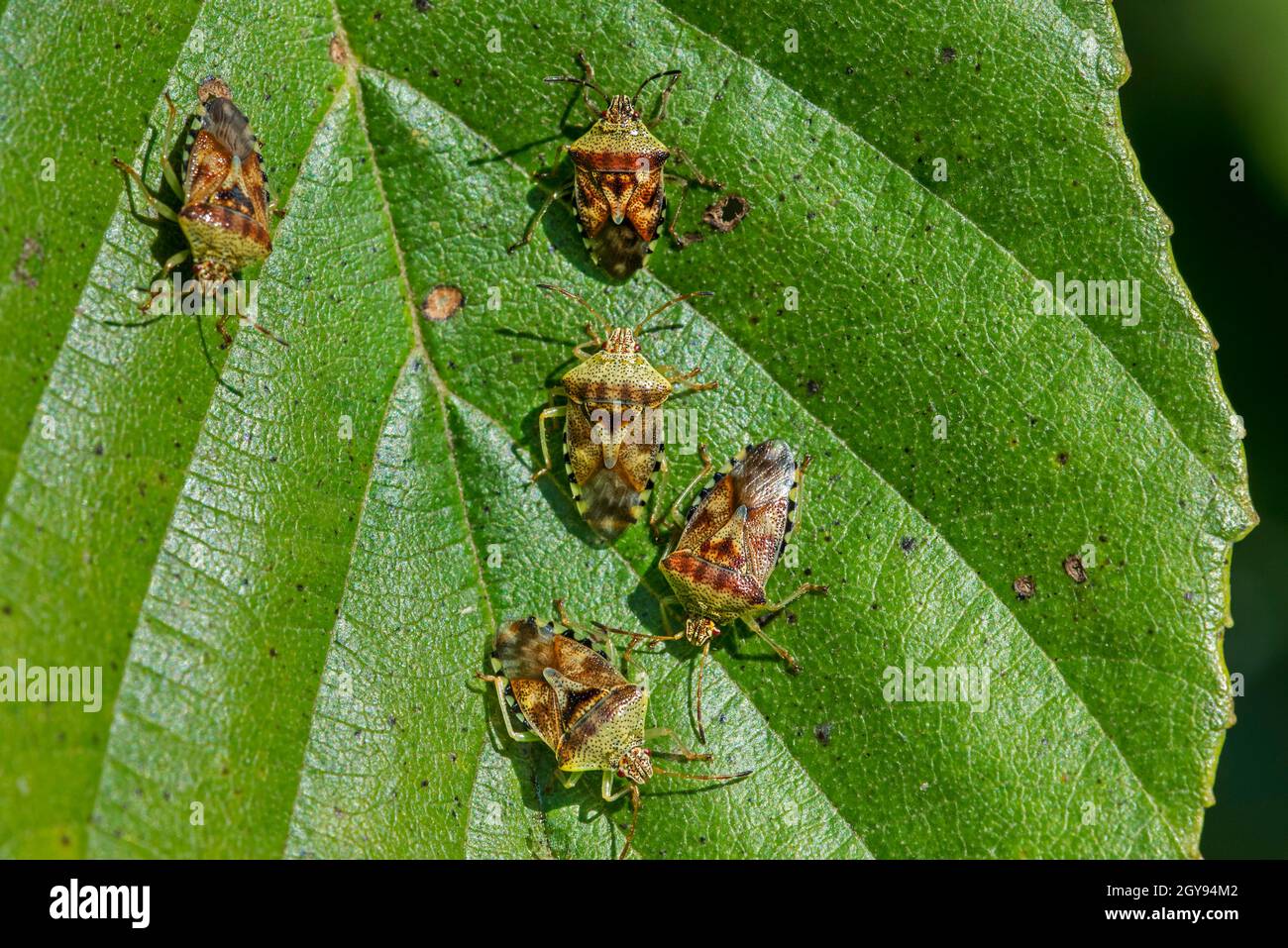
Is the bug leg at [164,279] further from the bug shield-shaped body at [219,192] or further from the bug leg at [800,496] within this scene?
the bug leg at [800,496]

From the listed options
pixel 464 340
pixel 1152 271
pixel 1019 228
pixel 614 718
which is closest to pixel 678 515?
pixel 614 718

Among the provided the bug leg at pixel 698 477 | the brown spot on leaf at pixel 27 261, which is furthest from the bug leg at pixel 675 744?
the brown spot on leaf at pixel 27 261

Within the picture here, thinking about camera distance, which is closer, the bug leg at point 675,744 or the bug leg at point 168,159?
the bug leg at point 168,159

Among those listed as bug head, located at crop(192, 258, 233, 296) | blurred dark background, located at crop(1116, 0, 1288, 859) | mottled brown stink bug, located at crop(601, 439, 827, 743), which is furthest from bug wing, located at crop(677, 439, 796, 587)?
blurred dark background, located at crop(1116, 0, 1288, 859)

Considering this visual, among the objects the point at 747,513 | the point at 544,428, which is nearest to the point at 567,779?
the point at 747,513

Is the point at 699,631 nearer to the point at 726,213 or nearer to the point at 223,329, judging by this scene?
the point at 726,213

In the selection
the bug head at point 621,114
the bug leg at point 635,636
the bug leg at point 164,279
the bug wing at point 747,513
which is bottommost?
the bug leg at point 635,636
